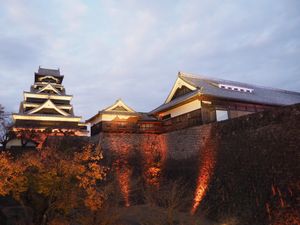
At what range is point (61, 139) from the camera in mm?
22656

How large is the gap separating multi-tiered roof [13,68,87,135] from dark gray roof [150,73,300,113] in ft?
49.3

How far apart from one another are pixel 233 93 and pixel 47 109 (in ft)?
79.2

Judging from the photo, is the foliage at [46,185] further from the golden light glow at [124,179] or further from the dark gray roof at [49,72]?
the dark gray roof at [49,72]

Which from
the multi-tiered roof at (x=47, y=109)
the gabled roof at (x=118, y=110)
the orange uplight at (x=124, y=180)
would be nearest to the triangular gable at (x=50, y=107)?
the multi-tiered roof at (x=47, y=109)

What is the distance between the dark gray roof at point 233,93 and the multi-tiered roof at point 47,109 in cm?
1503

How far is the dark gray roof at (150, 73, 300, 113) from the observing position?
22.0 meters

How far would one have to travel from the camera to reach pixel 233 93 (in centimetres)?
2338

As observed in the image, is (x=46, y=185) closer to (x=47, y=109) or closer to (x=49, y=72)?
(x=47, y=109)

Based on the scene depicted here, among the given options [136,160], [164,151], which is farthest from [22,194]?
[164,151]

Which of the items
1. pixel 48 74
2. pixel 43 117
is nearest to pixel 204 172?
pixel 43 117

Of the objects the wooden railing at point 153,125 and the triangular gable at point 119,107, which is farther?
the triangular gable at point 119,107

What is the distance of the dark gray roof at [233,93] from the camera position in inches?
865

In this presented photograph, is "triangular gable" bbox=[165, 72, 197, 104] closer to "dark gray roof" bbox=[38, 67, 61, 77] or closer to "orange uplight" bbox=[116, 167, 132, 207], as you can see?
"orange uplight" bbox=[116, 167, 132, 207]

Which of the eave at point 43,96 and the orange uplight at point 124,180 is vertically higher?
the eave at point 43,96
